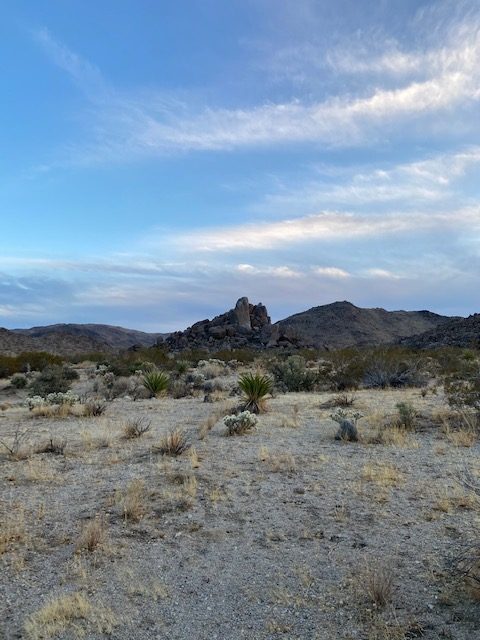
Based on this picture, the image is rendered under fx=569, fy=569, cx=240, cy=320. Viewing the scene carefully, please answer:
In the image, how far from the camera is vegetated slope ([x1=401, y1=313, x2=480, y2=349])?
50.3 m

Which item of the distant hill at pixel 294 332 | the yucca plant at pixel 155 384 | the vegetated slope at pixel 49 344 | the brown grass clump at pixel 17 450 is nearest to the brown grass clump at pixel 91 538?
the brown grass clump at pixel 17 450

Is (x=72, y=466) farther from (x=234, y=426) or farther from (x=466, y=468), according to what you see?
(x=466, y=468)

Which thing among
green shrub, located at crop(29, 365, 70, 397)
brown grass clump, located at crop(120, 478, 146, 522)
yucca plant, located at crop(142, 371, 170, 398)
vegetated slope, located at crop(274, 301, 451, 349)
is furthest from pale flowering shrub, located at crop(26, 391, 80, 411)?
vegetated slope, located at crop(274, 301, 451, 349)

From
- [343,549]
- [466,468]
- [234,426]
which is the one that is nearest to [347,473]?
[466,468]

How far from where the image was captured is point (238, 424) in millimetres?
11734

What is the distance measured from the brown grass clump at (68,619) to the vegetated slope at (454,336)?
4619 centimetres

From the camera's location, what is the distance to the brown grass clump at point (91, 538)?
577cm

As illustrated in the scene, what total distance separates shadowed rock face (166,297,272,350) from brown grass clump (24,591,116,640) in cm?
4826

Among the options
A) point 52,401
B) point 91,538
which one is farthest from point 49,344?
point 91,538

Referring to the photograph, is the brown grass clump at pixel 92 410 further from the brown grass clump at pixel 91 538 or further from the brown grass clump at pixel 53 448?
the brown grass clump at pixel 91 538

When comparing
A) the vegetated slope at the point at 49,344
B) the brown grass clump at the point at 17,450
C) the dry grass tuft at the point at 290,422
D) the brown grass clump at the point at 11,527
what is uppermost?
the vegetated slope at the point at 49,344

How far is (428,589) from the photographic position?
15.4ft

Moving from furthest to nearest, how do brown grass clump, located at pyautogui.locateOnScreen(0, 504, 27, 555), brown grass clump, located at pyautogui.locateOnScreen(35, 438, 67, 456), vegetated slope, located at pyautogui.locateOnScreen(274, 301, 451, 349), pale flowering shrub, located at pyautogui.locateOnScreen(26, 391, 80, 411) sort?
vegetated slope, located at pyautogui.locateOnScreen(274, 301, 451, 349) → pale flowering shrub, located at pyautogui.locateOnScreen(26, 391, 80, 411) → brown grass clump, located at pyautogui.locateOnScreen(35, 438, 67, 456) → brown grass clump, located at pyautogui.locateOnScreen(0, 504, 27, 555)

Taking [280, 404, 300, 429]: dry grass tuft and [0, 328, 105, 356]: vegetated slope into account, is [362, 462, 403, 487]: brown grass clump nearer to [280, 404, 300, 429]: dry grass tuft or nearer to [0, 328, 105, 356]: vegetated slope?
[280, 404, 300, 429]: dry grass tuft
